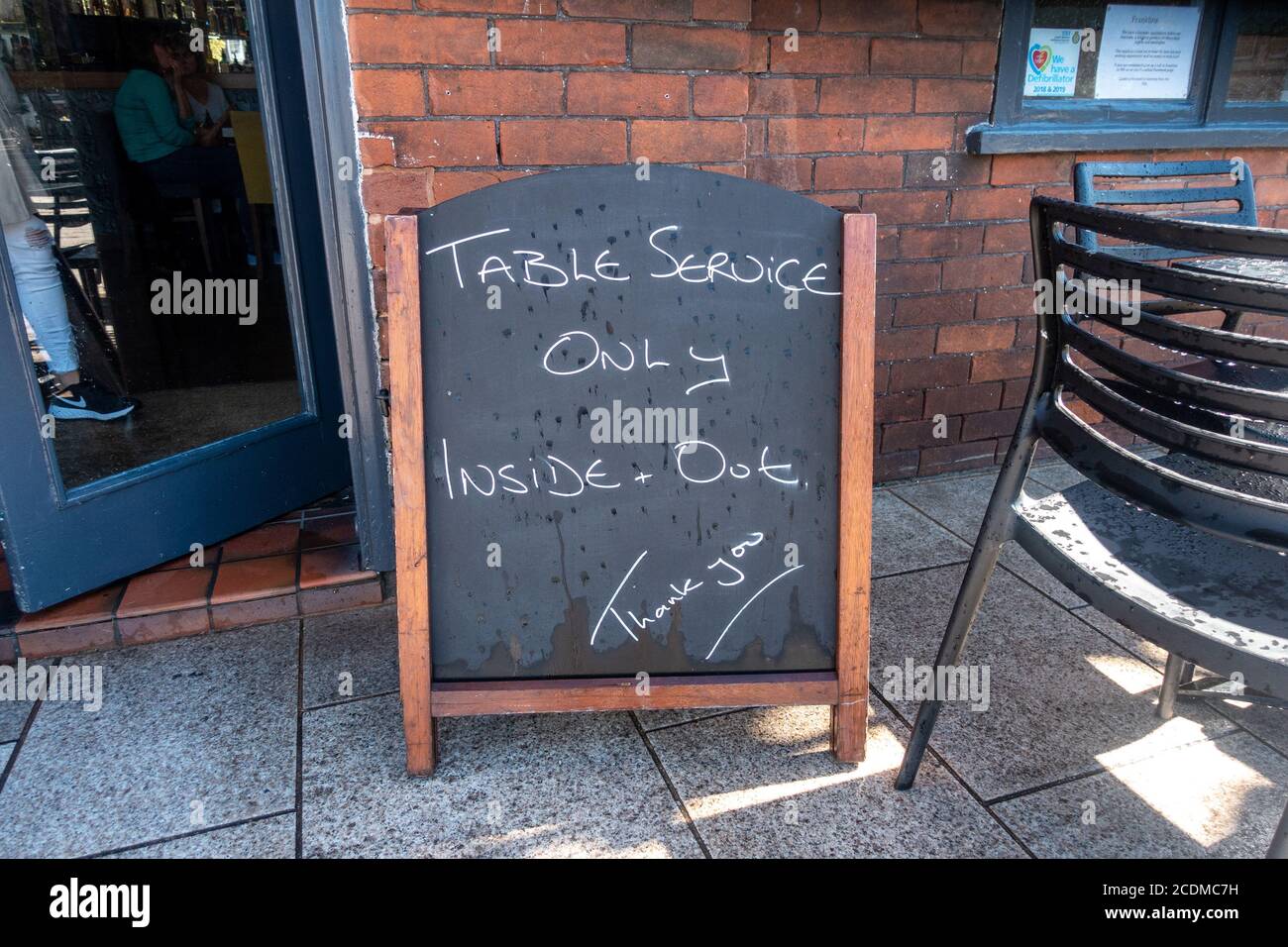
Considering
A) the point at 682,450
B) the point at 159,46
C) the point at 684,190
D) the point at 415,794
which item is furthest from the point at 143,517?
the point at 684,190

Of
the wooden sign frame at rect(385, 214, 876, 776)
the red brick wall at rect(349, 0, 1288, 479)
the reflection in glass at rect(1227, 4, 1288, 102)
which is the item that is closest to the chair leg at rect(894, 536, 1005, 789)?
the wooden sign frame at rect(385, 214, 876, 776)

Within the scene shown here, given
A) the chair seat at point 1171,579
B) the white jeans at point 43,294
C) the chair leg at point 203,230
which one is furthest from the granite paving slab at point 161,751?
the chair seat at point 1171,579

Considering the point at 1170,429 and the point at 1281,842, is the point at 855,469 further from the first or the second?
the point at 1281,842

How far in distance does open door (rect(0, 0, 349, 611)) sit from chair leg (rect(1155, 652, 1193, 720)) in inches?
92.6

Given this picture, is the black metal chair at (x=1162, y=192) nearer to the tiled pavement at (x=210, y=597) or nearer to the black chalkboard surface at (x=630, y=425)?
the black chalkboard surface at (x=630, y=425)

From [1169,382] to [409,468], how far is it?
1338 millimetres

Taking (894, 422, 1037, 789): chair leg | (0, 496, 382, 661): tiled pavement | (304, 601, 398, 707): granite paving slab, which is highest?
(894, 422, 1037, 789): chair leg

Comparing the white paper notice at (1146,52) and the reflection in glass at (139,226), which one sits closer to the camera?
the reflection in glass at (139,226)

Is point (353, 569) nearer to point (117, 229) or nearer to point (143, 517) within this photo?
point (143, 517)

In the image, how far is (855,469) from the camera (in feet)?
6.14

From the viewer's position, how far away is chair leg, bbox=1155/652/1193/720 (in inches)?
84.4

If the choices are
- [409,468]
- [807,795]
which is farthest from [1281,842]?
[409,468]

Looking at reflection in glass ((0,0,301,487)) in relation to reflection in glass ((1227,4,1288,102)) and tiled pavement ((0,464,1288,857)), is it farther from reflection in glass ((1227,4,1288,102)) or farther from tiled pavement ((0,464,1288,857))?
reflection in glass ((1227,4,1288,102))

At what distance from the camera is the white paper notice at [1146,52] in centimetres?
332
